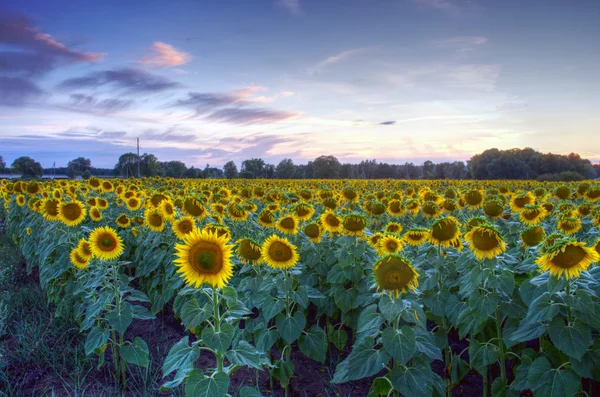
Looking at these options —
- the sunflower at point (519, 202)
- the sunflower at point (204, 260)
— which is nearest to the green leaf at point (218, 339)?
the sunflower at point (204, 260)

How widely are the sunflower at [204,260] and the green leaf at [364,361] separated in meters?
1.27

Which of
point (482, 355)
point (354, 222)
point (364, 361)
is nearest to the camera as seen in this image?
point (364, 361)

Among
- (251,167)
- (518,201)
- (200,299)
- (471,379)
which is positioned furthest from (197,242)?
(251,167)

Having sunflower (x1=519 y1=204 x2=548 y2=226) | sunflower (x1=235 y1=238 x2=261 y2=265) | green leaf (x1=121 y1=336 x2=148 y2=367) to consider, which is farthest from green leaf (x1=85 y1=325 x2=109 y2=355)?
sunflower (x1=519 y1=204 x2=548 y2=226)

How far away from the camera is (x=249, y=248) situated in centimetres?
404

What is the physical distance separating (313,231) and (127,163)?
4022 centimetres

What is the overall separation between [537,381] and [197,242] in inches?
107

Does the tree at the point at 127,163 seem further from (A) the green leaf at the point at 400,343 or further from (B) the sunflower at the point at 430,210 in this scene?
(A) the green leaf at the point at 400,343

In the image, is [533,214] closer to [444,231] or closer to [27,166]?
[444,231]

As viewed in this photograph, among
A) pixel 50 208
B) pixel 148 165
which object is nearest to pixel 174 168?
pixel 148 165

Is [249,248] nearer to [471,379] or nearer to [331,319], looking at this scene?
[331,319]

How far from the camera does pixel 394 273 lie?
3.00m

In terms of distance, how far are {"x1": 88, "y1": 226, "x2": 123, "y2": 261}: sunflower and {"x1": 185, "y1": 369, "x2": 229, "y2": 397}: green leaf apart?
7.81 ft

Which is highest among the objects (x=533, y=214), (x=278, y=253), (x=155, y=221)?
(x=533, y=214)
